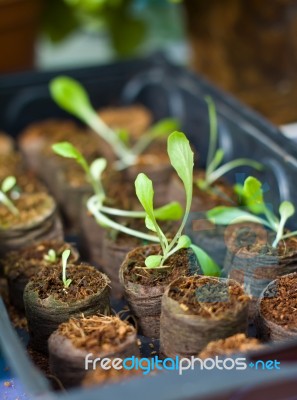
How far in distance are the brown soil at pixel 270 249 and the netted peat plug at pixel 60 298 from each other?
0.78ft

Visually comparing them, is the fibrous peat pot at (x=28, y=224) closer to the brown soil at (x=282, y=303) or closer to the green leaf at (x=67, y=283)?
the green leaf at (x=67, y=283)

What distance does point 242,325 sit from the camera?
0.95 meters

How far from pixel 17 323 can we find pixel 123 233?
0.24 m

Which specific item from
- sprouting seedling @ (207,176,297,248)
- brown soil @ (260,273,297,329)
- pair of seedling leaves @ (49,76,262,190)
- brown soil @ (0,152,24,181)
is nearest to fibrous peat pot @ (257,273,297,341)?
brown soil @ (260,273,297,329)

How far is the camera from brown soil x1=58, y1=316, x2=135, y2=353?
926mm

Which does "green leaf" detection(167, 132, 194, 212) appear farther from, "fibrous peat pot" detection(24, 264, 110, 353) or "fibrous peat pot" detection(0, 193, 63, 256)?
"fibrous peat pot" detection(0, 193, 63, 256)

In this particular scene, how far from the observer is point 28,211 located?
135 centimetres

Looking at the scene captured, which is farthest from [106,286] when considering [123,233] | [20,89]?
[20,89]

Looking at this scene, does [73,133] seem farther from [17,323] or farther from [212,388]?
[212,388]

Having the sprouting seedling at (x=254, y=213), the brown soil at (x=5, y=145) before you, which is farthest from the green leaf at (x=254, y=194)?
the brown soil at (x=5, y=145)

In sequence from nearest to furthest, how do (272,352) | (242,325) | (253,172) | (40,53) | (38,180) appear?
1. (272,352)
2. (242,325)
3. (253,172)
4. (38,180)
5. (40,53)

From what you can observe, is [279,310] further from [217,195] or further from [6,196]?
[6,196]

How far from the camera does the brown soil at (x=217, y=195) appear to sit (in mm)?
1352

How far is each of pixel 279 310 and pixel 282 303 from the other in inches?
0.5
